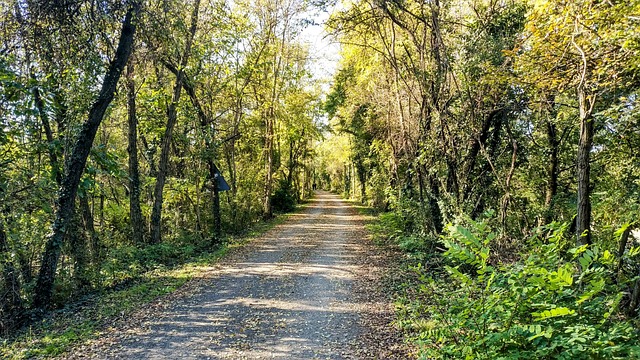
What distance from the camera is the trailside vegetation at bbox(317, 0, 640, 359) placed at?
2980mm

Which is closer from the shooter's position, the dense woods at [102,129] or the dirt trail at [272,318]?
the dirt trail at [272,318]

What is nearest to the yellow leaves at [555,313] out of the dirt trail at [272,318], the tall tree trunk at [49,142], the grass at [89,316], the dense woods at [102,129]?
the dirt trail at [272,318]

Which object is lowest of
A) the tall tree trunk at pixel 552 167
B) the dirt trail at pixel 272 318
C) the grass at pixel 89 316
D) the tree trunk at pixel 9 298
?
the dirt trail at pixel 272 318

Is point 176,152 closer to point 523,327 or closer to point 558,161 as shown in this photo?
point 558,161

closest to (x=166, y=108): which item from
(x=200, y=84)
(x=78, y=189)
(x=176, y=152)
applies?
(x=200, y=84)

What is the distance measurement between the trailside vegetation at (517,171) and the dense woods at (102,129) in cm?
457

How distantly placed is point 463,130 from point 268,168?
14696 mm

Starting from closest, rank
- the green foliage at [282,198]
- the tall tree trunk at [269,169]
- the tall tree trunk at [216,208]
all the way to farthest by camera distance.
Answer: the tall tree trunk at [216,208] → the tall tree trunk at [269,169] → the green foliage at [282,198]

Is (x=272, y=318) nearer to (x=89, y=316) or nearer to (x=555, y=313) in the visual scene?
(x=89, y=316)

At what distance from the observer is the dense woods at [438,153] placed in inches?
127

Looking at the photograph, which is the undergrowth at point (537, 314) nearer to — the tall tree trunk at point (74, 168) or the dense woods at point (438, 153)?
the dense woods at point (438, 153)

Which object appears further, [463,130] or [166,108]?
[166,108]

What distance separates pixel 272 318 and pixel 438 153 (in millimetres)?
5879

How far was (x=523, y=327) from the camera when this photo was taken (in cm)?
277
